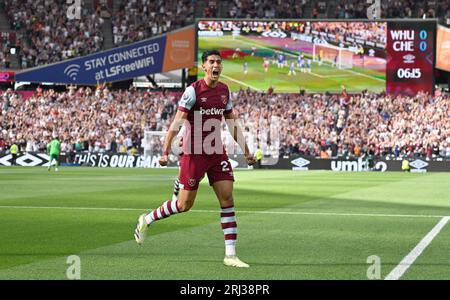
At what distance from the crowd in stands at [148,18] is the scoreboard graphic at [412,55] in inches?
612

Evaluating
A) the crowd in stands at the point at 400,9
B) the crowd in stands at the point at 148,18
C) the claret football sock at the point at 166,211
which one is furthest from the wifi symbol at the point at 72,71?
the claret football sock at the point at 166,211

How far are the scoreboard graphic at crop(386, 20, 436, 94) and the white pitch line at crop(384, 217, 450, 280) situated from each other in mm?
46345

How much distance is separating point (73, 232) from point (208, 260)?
4.57 metres

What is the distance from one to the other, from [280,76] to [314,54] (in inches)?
116

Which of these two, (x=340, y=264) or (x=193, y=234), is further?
(x=193, y=234)

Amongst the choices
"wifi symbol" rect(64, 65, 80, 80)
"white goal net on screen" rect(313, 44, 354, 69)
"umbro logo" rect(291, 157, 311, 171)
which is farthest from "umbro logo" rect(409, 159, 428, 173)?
"wifi symbol" rect(64, 65, 80, 80)

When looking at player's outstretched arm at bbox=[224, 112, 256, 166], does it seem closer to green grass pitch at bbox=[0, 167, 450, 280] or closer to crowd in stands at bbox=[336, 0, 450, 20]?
green grass pitch at bbox=[0, 167, 450, 280]

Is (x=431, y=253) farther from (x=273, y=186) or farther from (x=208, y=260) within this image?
(x=273, y=186)

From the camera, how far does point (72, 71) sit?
6731 cm

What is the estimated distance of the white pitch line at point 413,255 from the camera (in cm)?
1116

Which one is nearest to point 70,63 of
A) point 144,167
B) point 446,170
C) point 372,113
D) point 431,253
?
point 144,167

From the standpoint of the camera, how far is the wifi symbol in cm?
6725

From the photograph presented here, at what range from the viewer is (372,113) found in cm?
6228
